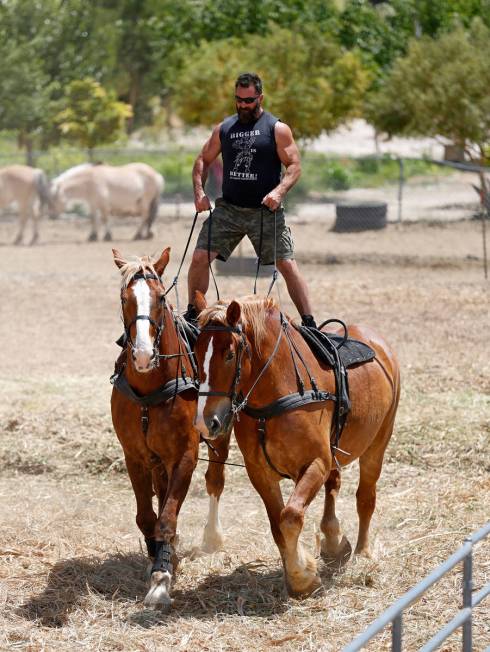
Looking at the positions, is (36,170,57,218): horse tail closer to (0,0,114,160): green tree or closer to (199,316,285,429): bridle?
(0,0,114,160): green tree

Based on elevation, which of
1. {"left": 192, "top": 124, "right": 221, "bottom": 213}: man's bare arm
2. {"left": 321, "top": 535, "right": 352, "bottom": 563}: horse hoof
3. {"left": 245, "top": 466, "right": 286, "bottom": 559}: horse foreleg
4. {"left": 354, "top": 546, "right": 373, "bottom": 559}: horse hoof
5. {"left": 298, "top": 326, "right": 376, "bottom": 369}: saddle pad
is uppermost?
{"left": 192, "top": 124, "right": 221, "bottom": 213}: man's bare arm

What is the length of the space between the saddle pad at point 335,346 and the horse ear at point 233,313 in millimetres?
812

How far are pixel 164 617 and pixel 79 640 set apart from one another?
0.49 metres

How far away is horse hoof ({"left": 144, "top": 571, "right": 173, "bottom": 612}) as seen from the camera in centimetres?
612

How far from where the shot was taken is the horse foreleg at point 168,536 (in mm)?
6145

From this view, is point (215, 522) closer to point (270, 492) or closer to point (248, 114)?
point (270, 492)

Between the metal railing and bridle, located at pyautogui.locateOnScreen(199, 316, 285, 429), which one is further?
bridle, located at pyautogui.locateOnScreen(199, 316, 285, 429)

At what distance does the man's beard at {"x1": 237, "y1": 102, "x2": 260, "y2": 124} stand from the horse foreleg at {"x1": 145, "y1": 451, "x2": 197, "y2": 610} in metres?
2.15

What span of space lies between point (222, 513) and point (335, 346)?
7.02ft

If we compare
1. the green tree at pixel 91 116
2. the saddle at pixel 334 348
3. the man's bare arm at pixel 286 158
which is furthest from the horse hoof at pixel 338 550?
the green tree at pixel 91 116

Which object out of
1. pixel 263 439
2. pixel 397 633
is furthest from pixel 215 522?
pixel 397 633

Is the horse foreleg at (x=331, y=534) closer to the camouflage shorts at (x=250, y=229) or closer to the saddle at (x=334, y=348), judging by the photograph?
the saddle at (x=334, y=348)

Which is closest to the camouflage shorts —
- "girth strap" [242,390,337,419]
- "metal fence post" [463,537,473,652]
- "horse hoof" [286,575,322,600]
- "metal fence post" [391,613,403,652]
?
"girth strap" [242,390,337,419]

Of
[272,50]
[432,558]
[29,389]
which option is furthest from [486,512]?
[272,50]
